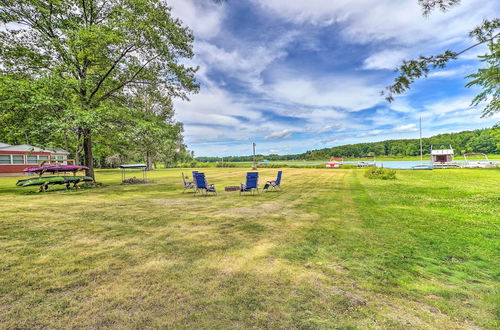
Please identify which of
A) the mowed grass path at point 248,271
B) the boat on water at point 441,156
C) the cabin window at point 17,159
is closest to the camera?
the mowed grass path at point 248,271

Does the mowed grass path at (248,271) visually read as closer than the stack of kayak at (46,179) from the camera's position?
Yes

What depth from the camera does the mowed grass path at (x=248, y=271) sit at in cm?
220

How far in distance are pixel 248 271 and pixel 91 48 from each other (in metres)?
13.9

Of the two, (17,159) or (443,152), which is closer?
(17,159)

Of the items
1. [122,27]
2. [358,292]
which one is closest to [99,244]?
[358,292]

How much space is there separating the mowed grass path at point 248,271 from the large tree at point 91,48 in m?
8.46

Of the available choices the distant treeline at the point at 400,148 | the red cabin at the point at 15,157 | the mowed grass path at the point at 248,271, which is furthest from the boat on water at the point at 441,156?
the red cabin at the point at 15,157

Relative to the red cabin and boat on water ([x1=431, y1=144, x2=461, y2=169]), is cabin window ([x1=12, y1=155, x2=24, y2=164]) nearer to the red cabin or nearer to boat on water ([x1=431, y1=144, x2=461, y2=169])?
the red cabin

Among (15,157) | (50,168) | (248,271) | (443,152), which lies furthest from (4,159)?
(443,152)

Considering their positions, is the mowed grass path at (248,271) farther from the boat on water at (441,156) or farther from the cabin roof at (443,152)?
the cabin roof at (443,152)

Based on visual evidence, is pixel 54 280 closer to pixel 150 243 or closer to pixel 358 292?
pixel 150 243

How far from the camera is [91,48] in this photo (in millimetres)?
11523

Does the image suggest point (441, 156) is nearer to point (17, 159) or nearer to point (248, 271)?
point (248, 271)

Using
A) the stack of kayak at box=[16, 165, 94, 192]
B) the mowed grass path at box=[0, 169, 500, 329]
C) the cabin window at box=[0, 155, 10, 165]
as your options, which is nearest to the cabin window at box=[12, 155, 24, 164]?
the cabin window at box=[0, 155, 10, 165]
